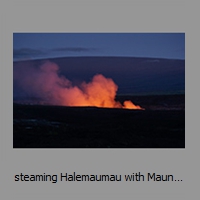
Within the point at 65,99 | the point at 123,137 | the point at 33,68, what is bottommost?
the point at 123,137

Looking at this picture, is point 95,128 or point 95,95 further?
point 95,95

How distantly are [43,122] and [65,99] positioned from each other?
12.6 m

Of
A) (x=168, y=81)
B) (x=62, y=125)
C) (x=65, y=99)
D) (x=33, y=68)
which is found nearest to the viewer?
(x=62, y=125)

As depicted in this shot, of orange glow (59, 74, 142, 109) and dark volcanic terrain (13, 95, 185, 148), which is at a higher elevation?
orange glow (59, 74, 142, 109)

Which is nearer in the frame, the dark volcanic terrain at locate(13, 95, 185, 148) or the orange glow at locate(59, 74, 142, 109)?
the dark volcanic terrain at locate(13, 95, 185, 148)

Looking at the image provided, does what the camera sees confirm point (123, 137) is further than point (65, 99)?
No

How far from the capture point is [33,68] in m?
43.2

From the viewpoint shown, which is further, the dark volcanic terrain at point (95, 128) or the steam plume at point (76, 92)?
the steam plume at point (76, 92)

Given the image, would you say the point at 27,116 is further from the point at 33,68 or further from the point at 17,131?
the point at 33,68

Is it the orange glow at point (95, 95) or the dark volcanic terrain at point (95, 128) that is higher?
the orange glow at point (95, 95)

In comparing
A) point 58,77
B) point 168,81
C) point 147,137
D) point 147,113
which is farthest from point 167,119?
point 168,81

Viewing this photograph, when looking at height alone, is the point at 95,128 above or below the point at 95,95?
below

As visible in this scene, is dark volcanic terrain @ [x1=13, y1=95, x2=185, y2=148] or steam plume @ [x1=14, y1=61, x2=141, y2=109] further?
steam plume @ [x1=14, y1=61, x2=141, y2=109]

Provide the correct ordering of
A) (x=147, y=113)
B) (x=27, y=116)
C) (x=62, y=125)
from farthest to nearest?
(x=147, y=113), (x=27, y=116), (x=62, y=125)
